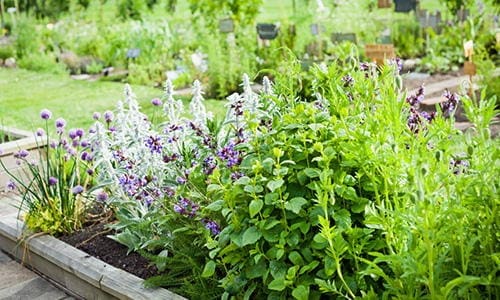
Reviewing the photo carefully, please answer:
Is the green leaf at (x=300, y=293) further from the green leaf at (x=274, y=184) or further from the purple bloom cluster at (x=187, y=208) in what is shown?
the purple bloom cluster at (x=187, y=208)

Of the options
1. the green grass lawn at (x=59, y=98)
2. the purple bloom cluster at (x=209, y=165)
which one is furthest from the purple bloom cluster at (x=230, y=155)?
the green grass lawn at (x=59, y=98)

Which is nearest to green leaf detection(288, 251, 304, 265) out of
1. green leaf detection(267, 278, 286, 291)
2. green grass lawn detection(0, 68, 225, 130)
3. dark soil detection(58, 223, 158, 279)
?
green leaf detection(267, 278, 286, 291)

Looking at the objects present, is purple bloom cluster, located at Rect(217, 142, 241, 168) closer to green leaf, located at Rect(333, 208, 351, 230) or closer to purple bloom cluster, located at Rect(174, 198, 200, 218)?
purple bloom cluster, located at Rect(174, 198, 200, 218)

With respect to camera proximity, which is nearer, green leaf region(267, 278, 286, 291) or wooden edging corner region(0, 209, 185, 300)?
green leaf region(267, 278, 286, 291)

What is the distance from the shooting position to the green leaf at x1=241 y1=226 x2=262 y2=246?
2527mm

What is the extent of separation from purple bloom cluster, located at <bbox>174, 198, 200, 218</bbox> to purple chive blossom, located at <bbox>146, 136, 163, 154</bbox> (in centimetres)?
34

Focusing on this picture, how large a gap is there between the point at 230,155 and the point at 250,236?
50cm

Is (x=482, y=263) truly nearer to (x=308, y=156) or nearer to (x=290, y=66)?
(x=308, y=156)

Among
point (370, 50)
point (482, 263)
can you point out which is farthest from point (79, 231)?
point (370, 50)

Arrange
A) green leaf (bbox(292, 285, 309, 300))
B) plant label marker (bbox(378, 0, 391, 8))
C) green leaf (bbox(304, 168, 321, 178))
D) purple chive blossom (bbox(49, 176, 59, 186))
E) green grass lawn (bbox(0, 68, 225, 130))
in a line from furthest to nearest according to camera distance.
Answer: plant label marker (bbox(378, 0, 391, 8)), green grass lawn (bbox(0, 68, 225, 130)), purple chive blossom (bbox(49, 176, 59, 186)), green leaf (bbox(304, 168, 321, 178)), green leaf (bbox(292, 285, 309, 300))

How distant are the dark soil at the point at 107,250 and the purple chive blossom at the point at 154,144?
0.50 metres

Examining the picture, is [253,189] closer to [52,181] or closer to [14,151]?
[52,181]

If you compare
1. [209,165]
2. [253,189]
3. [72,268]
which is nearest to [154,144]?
[209,165]

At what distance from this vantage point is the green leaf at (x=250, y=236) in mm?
2527
